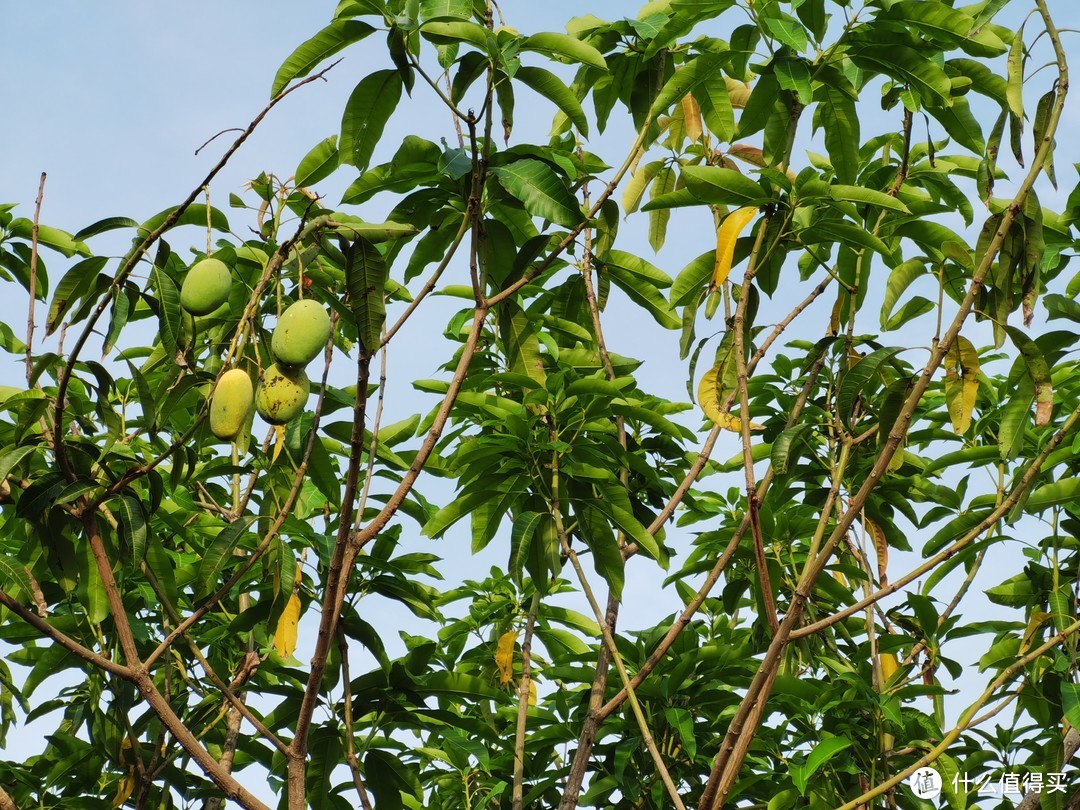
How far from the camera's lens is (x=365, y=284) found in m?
1.73

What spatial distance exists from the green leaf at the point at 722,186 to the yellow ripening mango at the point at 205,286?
3.14 ft

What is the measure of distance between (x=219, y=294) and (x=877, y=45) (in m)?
1.53

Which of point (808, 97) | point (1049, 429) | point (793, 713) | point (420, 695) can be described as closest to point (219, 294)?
point (808, 97)

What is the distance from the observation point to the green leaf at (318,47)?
201 centimetres

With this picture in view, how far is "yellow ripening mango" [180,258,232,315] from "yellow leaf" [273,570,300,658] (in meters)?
0.95

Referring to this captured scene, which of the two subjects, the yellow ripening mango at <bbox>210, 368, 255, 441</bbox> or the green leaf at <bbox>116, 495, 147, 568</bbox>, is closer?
the yellow ripening mango at <bbox>210, 368, 255, 441</bbox>

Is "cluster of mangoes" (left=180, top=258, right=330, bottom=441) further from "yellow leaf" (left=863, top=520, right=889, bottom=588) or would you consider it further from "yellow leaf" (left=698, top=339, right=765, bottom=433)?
"yellow leaf" (left=863, top=520, right=889, bottom=588)

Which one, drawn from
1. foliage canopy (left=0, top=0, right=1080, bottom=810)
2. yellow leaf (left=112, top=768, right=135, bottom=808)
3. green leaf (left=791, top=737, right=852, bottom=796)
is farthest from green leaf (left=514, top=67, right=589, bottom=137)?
yellow leaf (left=112, top=768, right=135, bottom=808)

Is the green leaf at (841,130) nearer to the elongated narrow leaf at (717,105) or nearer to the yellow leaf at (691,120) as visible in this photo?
the elongated narrow leaf at (717,105)

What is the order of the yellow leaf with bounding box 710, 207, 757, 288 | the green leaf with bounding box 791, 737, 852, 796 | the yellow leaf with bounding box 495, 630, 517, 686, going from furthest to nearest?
1. the yellow leaf with bounding box 495, 630, 517, 686
2. the green leaf with bounding box 791, 737, 852, 796
3. the yellow leaf with bounding box 710, 207, 757, 288

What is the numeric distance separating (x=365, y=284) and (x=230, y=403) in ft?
0.93

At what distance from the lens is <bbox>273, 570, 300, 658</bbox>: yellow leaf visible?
2.46 m

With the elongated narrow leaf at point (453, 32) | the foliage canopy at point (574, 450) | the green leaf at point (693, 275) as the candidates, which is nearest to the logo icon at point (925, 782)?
the foliage canopy at point (574, 450)

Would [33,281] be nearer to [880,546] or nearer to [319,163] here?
[319,163]
